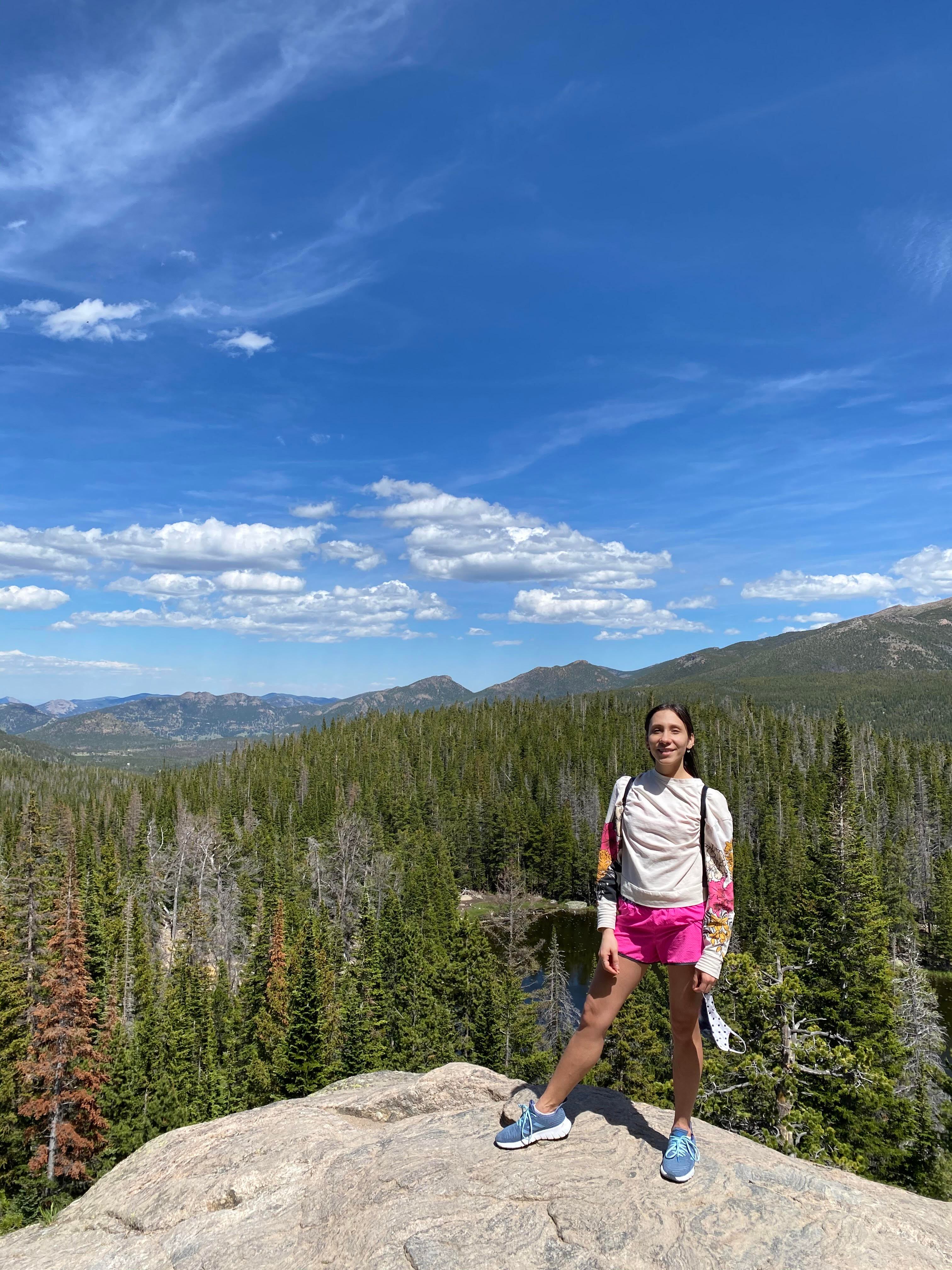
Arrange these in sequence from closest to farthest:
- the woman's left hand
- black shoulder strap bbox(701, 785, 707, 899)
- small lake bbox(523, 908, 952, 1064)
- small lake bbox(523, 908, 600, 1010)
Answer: the woman's left hand
black shoulder strap bbox(701, 785, 707, 899)
small lake bbox(523, 908, 952, 1064)
small lake bbox(523, 908, 600, 1010)

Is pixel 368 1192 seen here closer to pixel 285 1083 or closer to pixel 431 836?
pixel 285 1083

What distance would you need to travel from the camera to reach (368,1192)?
680cm

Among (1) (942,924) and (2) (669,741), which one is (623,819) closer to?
(2) (669,741)

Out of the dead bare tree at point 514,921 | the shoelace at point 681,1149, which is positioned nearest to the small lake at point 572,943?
the dead bare tree at point 514,921

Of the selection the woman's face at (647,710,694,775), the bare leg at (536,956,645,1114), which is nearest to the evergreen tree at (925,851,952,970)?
the bare leg at (536,956,645,1114)

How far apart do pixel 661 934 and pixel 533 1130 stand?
2.55 metres

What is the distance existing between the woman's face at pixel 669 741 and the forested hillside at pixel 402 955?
15769 mm

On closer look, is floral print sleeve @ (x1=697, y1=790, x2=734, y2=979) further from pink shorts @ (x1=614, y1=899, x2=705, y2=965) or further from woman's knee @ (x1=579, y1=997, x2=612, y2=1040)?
woman's knee @ (x1=579, y1=997, x2=612, y2=1040)

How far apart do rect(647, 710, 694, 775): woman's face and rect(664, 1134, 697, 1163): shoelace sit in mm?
3431

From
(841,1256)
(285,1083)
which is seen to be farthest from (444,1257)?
(285,1083)

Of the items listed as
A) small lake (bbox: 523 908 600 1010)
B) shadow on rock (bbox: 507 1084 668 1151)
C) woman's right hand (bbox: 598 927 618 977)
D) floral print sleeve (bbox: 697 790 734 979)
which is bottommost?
small lake (bbox: 523 908 600 1010)

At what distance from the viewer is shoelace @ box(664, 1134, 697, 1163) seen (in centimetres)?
644

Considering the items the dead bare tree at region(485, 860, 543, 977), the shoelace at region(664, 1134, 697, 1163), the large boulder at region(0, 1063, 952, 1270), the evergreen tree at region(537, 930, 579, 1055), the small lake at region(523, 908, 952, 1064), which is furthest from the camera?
the small lake at region(523, 908, 952, 1064)

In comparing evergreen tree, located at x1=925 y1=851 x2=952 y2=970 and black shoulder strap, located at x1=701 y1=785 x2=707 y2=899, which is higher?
black shoulder strap, located at x1=701 y1=785 x2=707 y2=899
